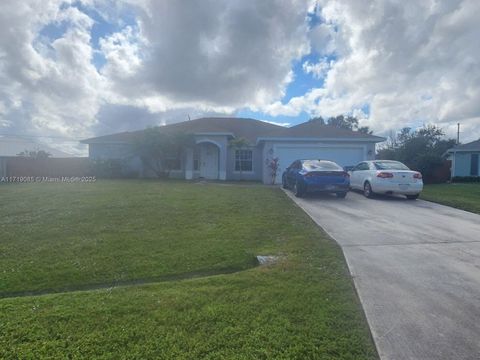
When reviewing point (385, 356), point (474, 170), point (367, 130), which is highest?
point (367, 130)

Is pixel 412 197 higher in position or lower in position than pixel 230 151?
lower

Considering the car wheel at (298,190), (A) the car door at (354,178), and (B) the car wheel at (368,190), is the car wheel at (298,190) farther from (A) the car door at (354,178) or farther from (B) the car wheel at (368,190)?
(A) the car door at (354,178)

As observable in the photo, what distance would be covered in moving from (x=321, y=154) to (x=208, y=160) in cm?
780

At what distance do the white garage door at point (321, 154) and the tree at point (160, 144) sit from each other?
610 cm

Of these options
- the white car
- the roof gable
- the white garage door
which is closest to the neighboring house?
the roof gable

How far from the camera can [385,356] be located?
2.24 m

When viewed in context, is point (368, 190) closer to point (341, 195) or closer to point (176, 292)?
point (341, 195)

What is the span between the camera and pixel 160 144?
1805 centimetres

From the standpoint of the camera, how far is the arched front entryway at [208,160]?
1988cm

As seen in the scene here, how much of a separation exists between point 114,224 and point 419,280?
572 cm

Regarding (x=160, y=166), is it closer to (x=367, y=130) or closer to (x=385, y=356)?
(x=385, y=356)

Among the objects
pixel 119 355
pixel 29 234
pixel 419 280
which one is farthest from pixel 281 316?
pixel 29 234

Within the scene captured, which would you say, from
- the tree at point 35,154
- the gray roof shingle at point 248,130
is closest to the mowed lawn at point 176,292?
the gray roof shingle at point 248,130

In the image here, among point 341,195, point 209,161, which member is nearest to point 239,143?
point 209,161
